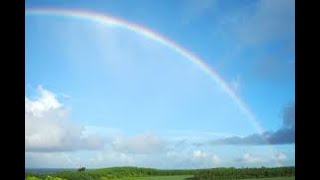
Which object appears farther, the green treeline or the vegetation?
the green treeline

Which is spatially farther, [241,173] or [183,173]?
[241,173]

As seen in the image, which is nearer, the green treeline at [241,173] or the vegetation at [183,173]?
the vegetation at [183,173]

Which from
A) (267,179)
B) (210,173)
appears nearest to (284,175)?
(267,179)
